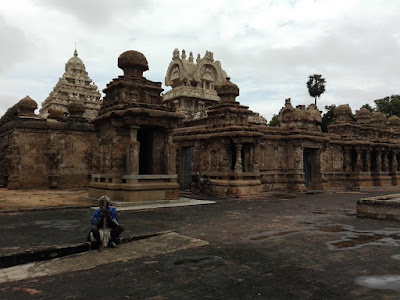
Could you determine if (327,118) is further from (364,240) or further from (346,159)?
(364,240)

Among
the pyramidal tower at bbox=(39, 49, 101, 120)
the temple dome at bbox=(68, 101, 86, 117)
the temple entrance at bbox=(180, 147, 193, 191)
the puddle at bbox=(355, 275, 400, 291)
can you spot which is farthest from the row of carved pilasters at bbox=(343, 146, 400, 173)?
the pyramidal tower at bbox=(39, 49, 101, 120)

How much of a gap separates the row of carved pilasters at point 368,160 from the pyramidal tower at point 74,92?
27183mm

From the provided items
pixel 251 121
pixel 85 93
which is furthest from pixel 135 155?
pixel 85 93

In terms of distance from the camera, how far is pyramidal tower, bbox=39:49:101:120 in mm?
38272

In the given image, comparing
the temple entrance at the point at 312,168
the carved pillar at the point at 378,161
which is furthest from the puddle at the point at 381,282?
the carved pillar at the point at 378,161

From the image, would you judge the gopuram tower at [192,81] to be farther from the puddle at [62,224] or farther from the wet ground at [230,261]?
the wet ground at [230,261]

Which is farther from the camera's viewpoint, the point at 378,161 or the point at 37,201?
the point at 378,161

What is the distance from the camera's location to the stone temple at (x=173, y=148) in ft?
44.7

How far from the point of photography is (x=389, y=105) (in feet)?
158

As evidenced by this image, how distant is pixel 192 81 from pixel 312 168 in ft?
56.1

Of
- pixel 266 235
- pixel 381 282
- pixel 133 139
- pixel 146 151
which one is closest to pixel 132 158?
pixel 133 139

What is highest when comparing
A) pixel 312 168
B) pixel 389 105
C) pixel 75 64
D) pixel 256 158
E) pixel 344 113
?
pixel 75 64

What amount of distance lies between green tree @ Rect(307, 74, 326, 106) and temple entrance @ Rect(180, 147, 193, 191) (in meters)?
39.4

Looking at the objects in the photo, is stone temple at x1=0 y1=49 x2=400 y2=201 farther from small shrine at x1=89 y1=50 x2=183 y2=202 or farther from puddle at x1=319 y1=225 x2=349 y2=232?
puddle at x1=319 y1=225 x2=349 y2=232
